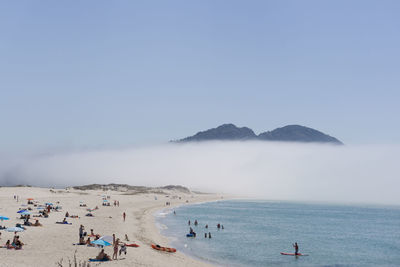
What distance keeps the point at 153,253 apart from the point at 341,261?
19.2 m

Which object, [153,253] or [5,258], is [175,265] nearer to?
[153,253]

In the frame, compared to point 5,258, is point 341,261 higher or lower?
lower

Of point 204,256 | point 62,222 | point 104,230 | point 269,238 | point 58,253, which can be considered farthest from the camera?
point 269,238

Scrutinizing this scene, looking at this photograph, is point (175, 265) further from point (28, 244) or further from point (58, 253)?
point (28, 244)

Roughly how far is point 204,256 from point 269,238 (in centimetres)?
1793

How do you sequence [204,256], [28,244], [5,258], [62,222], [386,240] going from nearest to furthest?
[5,258] → [28,244] → [204,256] → [62,222] → [386,240]

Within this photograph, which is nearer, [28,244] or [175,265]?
[175,265]

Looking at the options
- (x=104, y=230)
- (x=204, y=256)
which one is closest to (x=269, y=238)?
(x=204, y=256)

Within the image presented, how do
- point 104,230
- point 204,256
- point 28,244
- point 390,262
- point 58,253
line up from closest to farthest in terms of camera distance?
1. point 58,253
2. point 28,244
3. point 204,256
4. point 390,262
5. point 104,230

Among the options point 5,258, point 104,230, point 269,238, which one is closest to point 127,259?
point 5,258

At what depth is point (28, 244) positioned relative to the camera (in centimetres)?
2970

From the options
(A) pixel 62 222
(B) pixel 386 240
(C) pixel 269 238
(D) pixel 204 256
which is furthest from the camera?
(B) pixel 386 240

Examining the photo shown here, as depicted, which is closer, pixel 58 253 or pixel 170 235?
pixel 58 253

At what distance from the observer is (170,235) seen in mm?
47312
